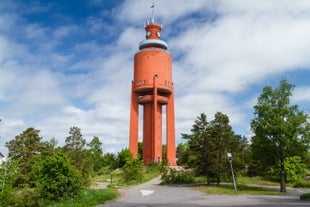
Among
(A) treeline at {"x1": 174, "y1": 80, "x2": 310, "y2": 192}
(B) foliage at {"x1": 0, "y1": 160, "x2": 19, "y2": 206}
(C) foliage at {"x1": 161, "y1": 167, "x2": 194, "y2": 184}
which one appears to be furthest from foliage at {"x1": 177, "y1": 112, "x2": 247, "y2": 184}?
(B) foliage at {"x1": 0, "y1": 160, "x2": 19, "y2": 206}

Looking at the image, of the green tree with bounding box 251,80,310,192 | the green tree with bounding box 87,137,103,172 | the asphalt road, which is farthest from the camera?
the green tree with bounding box 87,137,103,172

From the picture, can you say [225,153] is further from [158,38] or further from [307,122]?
[158,38]

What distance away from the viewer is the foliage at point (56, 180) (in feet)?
52.2

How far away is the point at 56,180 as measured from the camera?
53.0 feet

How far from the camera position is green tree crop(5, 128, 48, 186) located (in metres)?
26.2

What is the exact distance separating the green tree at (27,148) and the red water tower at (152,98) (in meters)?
28.4

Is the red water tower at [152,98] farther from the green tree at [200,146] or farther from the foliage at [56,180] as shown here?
the foliage at [56,180]

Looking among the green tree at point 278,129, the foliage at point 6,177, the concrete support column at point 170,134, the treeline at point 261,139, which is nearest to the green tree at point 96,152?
the concrete support column at point 170,134

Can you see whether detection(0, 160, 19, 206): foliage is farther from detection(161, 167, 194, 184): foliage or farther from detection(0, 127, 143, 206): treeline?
detection(161, 167, 194, 184): foliage

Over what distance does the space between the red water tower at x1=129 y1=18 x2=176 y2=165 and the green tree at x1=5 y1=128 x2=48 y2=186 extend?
28441 millimetres

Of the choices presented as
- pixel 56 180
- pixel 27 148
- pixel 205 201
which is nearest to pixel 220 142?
pixel 205 201

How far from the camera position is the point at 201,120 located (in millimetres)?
26812

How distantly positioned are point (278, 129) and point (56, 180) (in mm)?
17517

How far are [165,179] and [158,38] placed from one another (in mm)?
39090
